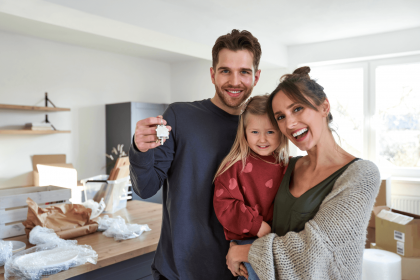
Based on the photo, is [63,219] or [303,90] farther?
[63,219]

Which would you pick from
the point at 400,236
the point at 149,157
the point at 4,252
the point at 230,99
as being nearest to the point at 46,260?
the point at 4,252

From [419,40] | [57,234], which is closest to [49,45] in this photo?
[57,234]

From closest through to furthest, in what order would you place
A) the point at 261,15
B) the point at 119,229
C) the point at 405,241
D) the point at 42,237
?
the point at 42,237 < the point at 119,229 < the point at 405,241 < the point at 261,15

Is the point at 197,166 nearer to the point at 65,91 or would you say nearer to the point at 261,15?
the point at 261,15

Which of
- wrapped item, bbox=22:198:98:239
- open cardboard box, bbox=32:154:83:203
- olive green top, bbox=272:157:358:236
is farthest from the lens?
open cardboard box, bbox=32:154:83:203

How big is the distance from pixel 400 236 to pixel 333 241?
1.72 meters

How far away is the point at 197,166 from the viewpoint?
1.27 metres

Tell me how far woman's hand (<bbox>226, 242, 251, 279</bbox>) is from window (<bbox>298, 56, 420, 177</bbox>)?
4084 millimetres

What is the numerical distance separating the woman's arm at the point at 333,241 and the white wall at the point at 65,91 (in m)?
4.09

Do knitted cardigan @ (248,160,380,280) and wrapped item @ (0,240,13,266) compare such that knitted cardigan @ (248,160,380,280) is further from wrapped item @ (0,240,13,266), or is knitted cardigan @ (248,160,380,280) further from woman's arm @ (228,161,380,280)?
wrapped item @ (0,240,13,266)

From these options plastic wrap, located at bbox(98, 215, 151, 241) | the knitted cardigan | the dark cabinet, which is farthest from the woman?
the dark cabinet

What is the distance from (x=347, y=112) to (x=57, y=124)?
4310mm

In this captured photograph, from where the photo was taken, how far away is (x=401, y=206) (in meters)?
4.46

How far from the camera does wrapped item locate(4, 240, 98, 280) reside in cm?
125
